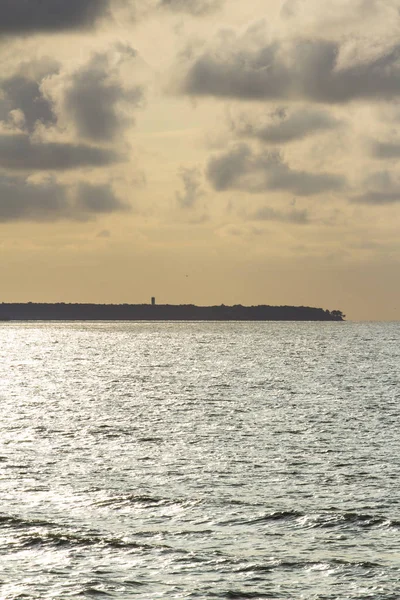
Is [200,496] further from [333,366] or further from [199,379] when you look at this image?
[333,366]

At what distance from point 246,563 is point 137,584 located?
3.29 metres

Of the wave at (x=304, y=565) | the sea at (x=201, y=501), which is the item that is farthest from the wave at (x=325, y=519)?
the wave at (x=304, y=565)

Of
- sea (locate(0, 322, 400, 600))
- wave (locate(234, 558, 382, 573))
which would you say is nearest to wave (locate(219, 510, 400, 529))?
sea (locate(0, 322, 400, 600))

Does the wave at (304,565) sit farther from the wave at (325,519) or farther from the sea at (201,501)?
the wave at (325,519)

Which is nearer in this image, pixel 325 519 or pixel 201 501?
pixel 325 519

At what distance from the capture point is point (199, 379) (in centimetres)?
10012

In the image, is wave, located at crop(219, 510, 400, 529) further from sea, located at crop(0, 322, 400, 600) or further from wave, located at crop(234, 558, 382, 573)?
wave, located at crop(234, 558, 382, 573)

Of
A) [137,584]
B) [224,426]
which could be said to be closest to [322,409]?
[224,426]

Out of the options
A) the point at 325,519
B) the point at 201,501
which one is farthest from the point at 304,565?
the point at 201,501

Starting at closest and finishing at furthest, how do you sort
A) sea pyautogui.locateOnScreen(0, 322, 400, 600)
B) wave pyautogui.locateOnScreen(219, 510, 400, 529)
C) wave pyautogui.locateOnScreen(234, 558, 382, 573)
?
sea pyautogui.locateOnScreen(0, 322, 400, 600)
wave pyautogui.locateOnScreen(234, 558, 382, 573)
wave pyautogui.locateOnScreen(219, 510, 400, 529)

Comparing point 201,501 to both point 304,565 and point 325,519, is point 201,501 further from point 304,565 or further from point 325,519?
point 304,565

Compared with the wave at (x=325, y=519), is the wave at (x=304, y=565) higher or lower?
lower

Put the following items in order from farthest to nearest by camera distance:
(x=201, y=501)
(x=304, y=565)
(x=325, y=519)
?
(x=201, y=501) < (x=325, y=519) < (x=304, y=565)

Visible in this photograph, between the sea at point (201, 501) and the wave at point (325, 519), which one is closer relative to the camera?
the sea at point (201, 501)
